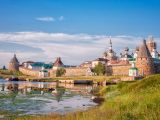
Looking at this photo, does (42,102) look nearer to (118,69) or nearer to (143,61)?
(143,61)

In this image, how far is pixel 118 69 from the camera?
113562 millimetres

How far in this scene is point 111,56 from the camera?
144000mm

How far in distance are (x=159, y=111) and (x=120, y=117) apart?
1.34 m

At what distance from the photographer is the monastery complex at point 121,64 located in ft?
299

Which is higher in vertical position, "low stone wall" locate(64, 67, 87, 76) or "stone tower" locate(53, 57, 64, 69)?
"stone tower" locate(53, 57, 64, 69)

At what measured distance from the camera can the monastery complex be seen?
299ft

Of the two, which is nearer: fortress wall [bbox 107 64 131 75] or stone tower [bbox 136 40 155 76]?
stone tower [bbox 136 40 155 76]

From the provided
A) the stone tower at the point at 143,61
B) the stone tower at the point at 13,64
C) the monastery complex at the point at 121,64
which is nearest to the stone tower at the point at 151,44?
the monastery complex at the point at 121,64

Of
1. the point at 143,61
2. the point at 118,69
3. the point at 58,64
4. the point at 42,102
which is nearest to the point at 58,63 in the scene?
the point at 58,64

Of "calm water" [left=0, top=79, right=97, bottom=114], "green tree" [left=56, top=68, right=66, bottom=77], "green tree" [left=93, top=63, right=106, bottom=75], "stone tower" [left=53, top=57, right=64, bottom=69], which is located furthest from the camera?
"stone tower" [left=53, top=57, right=64, bottom=69]

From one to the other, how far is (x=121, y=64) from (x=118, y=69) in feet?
7.57

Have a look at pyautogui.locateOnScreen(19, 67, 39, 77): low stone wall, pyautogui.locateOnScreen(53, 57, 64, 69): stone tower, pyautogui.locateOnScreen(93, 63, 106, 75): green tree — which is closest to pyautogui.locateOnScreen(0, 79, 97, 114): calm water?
pyautogui.locateOnScreen(93, 63, 106, 75): green tree

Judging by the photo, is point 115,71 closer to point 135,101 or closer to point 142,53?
point 142,53

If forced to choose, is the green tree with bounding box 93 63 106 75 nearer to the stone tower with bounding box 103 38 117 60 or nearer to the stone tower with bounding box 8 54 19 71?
the stone tower with bounding box 103 38 117 60
